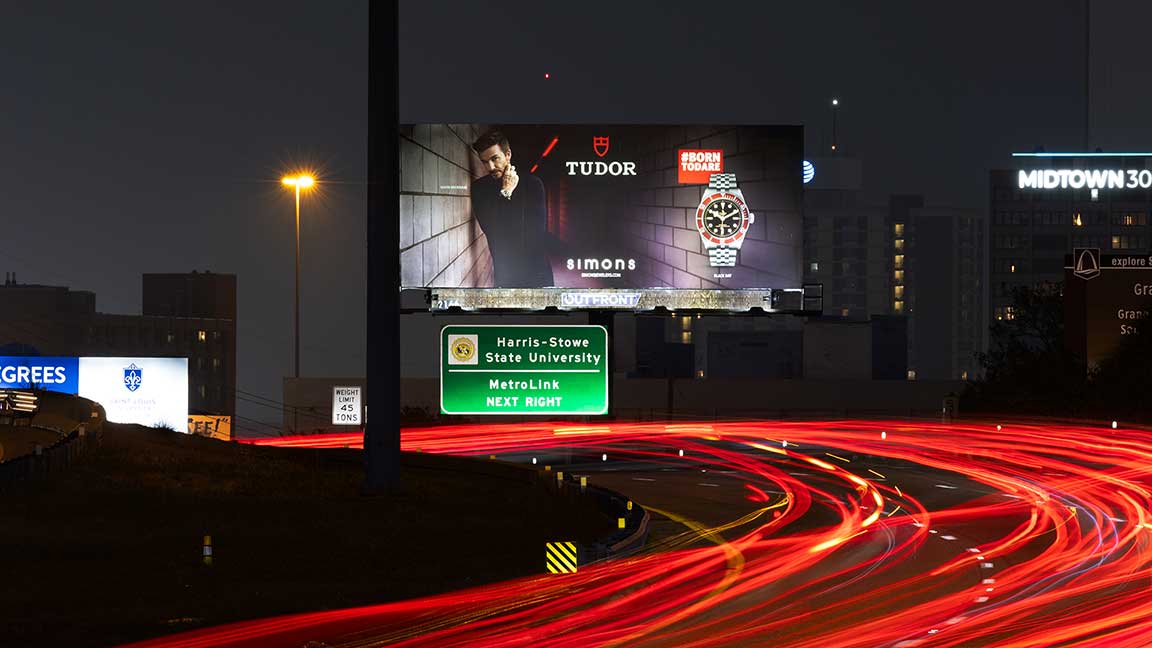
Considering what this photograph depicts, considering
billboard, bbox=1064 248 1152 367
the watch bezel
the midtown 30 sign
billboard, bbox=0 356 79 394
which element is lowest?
billboard, bbox=0 356 79 394

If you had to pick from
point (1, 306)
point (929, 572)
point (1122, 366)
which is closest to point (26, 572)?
point (929, 572)

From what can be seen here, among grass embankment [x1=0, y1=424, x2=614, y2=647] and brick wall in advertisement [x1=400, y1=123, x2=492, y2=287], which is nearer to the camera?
grass embankment [x1=0, y1=424, x2=614, y2=647]

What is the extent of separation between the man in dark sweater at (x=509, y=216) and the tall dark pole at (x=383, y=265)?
16033 millimetres

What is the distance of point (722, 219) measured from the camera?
48.1 meters

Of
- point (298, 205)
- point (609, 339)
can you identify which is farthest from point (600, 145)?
point (298, 205)

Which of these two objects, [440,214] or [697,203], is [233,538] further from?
[697,203]

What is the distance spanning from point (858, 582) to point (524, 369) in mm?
24642

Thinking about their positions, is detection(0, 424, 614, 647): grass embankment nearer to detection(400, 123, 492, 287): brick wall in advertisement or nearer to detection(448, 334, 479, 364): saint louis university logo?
detection(448, 334, 479, 364): saint louis university logo

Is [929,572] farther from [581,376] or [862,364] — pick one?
[862,364]

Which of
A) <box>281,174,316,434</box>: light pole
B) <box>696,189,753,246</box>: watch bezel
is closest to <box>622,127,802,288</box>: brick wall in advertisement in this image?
<box>696,189,753,246</box>: watch bezel

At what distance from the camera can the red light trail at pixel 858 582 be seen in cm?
1739

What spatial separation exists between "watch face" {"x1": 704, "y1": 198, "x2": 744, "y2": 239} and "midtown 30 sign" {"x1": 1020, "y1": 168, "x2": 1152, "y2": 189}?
12323 centimetres

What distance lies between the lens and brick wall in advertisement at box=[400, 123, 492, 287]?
4819 centimetres

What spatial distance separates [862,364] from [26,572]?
219 feet
